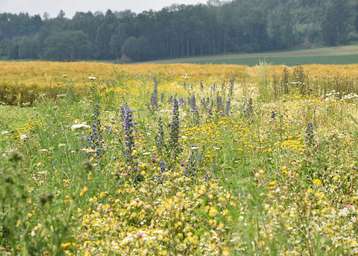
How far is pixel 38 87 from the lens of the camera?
22.5 meters

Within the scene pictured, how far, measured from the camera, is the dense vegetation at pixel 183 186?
3.65 m

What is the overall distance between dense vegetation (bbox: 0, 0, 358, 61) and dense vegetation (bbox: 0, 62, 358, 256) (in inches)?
4059

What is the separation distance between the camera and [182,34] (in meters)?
120

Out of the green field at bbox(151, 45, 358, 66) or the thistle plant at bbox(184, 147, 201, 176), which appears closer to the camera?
the thistle plant at bbox(184, 147, 201, 176)

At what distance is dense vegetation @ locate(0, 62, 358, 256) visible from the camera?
3.65 meters

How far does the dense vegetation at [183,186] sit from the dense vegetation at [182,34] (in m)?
103

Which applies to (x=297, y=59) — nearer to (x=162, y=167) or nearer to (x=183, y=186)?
(x=162, y=167)

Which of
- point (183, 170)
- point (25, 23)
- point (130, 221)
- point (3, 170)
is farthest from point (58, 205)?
point (25, 23)

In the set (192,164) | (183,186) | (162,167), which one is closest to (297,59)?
(192,164)

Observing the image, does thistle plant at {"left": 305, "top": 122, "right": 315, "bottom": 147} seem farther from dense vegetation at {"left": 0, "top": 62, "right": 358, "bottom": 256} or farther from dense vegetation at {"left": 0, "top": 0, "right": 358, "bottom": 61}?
dense vegetation at {"left": 0, "top": 0, "right": 358, "bottom": 61}

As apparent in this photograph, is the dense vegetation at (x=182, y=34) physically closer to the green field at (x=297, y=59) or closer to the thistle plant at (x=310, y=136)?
the green field at (x=297, y=59)

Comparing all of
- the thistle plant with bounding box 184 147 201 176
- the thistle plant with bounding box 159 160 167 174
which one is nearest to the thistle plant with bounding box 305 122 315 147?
the thistle plant with bounding box 184 147 201 176

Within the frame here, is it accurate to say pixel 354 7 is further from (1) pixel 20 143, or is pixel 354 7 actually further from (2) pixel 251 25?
(1) pixel 20 143

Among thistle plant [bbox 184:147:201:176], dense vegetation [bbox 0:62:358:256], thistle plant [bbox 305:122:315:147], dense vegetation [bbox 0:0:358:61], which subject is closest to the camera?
dense vegetation [bbox 0:62:358:256]
